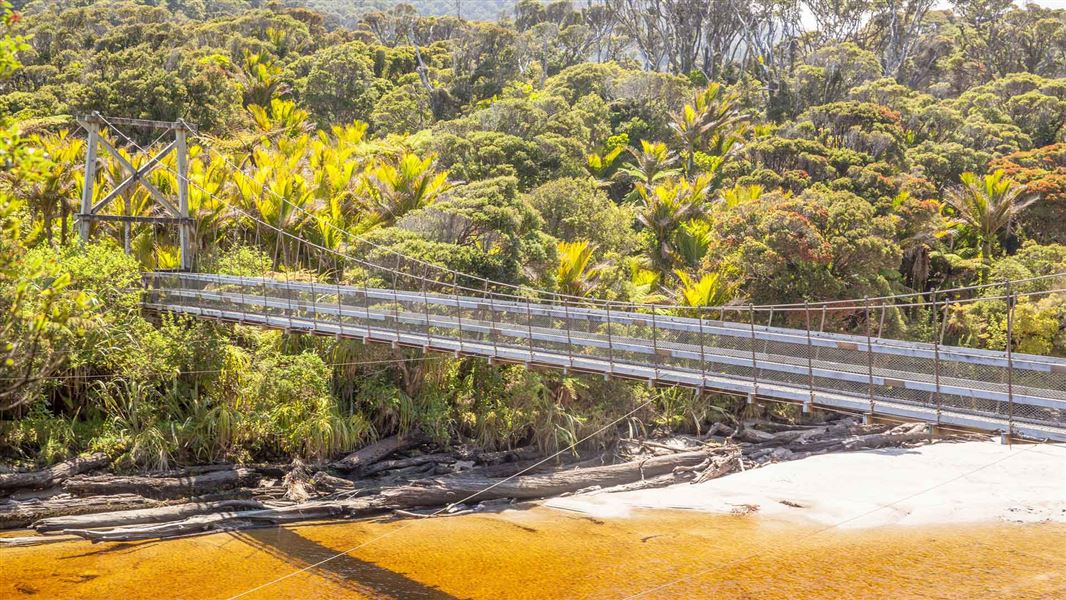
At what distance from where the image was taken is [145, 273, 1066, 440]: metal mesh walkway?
7340 mm

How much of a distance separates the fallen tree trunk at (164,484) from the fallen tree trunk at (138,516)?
397 mm

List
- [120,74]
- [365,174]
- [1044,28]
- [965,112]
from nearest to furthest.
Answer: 1. [365,174]
2. [120,74]
3. [965,112]
4. [1044,28]

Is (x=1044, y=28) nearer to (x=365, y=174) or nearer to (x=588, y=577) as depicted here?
Result: (x=365, y=174)

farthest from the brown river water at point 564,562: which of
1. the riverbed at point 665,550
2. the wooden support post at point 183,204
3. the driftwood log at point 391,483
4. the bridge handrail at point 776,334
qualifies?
the wooden support post at point 183,204

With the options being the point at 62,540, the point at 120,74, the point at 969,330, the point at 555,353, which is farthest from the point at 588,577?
the point at 120,74

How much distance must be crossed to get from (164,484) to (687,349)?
712 cm

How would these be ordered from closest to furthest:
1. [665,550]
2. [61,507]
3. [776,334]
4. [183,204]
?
[776,334]
[665,550]
[61,507]
[183,204]

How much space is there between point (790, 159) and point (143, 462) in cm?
1666

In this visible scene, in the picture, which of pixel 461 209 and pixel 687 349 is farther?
pixel 461 209

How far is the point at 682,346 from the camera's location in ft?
30.7

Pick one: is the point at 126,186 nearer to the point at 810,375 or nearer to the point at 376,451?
the point at 376,451

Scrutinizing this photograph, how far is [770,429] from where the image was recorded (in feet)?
53.6

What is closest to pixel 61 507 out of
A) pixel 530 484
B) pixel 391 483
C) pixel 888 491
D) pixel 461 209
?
pixel 391 483

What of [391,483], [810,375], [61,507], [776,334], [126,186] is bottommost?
[391,483]
